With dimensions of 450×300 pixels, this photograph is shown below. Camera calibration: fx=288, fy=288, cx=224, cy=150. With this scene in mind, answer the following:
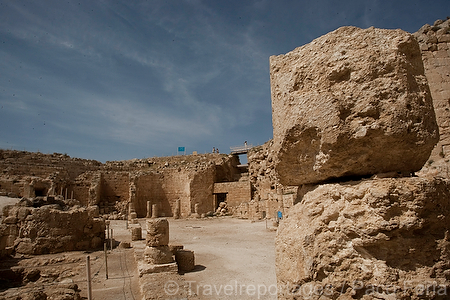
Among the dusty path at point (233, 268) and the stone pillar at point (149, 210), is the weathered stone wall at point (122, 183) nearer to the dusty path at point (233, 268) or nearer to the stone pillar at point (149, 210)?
the stone pillar at point (149, 210)

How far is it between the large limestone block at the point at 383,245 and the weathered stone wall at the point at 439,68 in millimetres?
9184

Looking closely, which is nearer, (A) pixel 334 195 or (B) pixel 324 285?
(B) pixel 324 285

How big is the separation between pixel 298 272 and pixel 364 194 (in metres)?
0.65

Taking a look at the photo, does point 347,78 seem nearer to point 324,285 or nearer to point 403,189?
point 403,189

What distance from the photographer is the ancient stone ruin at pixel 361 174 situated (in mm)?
1599

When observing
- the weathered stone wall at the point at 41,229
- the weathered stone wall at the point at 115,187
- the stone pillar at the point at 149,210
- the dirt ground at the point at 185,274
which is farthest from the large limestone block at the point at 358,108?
the weathered stone wall at the point at 115,187

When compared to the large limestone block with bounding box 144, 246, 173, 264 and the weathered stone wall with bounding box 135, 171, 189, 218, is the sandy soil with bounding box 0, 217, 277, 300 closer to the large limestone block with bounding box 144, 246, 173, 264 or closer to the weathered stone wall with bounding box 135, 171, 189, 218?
the large limestone block with bounding box 144, 246, 173, 264

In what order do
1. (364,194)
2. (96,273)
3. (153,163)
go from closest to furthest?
(364,194)
(96,273)
(153,163)

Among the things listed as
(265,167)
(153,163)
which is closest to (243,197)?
(265,167)

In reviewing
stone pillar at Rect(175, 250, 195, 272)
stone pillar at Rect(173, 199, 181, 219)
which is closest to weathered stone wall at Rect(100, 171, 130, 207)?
stone pillar at Rect(173, 199, 181, 219)

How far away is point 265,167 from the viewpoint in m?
22.3

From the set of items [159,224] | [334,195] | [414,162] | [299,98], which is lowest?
[159,224]

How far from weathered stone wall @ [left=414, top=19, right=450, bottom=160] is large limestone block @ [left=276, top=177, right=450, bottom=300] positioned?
9.18 meters

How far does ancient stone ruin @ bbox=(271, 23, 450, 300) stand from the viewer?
1599 mm
